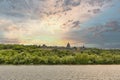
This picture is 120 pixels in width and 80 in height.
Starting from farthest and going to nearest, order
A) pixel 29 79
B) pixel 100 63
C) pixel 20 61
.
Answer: pixel 100 63 → pixel 20 61 → pixel 29 79

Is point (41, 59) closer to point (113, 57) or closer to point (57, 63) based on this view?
point (57, 63)

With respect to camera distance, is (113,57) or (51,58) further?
(113,57)

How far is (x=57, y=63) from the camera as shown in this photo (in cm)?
15638

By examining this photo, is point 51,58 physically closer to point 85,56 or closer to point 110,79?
point 85,56

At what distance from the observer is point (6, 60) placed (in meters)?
151

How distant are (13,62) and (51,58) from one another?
1890 centimetres

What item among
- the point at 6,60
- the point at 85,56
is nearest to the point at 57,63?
the point at 85,56

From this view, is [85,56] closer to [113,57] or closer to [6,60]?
[113,57]

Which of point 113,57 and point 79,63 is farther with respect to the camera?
point 113,57

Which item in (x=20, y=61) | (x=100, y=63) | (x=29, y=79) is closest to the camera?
(x=29, y=79)

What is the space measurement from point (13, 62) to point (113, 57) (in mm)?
53179

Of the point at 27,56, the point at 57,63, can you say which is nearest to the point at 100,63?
the point at 57,63

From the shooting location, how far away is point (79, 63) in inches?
6171

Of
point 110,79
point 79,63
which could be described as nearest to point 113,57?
point 79,63
